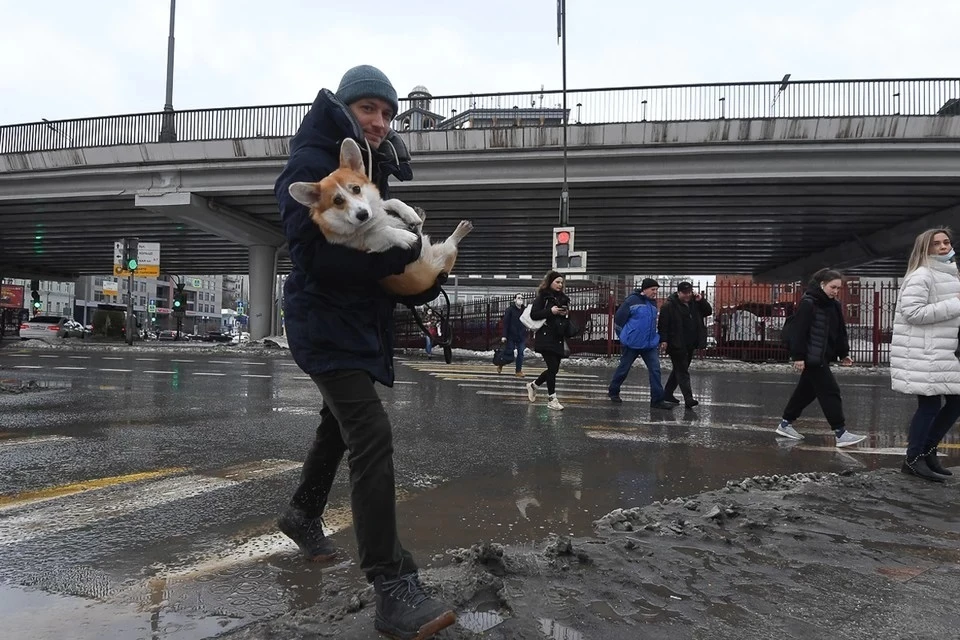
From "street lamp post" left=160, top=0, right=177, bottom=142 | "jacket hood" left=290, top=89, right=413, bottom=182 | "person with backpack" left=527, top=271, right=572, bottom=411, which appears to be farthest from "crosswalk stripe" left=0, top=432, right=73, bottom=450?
"street lamp post" left=160, top=0, right=177, bottom=142

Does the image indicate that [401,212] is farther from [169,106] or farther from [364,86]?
[169,106]

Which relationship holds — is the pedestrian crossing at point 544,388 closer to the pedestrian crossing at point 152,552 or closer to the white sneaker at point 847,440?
the white sneaker at point 847,440

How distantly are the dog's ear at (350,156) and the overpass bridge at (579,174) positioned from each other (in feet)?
56.7

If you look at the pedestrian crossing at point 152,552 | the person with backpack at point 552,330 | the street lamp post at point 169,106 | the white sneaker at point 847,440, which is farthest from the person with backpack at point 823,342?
the street lamp post at point 169,106

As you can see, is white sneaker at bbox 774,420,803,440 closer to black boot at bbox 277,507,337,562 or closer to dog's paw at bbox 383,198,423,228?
black boot at bbox 277,507,337,562

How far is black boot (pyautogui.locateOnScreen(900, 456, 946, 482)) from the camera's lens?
475 centimetres

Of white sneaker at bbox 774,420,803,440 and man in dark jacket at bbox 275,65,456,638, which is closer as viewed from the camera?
man in dark jacket at bbox 275,65,456,638

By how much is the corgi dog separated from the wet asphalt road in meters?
→ 1.35

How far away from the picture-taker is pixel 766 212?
72.9 feet

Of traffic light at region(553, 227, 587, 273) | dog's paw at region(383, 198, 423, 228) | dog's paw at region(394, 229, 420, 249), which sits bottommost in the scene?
dog's paw at region(394, 229, 420, 249)

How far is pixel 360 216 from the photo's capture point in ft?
7.02

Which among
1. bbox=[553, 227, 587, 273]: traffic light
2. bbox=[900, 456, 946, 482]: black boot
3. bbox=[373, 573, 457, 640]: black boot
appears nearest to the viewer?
bbox=[373, 573, 457, 640]: black boot

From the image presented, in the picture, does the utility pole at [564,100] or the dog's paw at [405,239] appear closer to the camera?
the dog's paw at [405,239]

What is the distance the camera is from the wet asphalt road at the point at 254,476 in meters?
2.56
